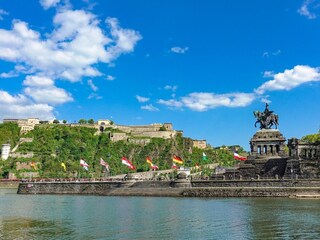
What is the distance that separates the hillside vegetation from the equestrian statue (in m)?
62.2

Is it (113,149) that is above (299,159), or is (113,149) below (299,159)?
above

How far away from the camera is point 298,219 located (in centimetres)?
2938

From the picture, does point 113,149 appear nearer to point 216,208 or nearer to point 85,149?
point 85,149

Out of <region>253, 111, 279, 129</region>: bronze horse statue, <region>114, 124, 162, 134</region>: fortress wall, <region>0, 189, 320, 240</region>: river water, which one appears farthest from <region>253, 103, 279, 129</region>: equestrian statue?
<region>114, 124, 162, 134</region>: fortress wall

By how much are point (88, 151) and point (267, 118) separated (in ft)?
275

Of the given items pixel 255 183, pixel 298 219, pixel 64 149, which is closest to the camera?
pixel 298 219

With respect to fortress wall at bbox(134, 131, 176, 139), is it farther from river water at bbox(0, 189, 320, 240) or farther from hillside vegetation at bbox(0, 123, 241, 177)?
river water at bbox(0, 189, 320, 240)

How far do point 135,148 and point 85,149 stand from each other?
16401mm

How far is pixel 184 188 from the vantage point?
2179 inches

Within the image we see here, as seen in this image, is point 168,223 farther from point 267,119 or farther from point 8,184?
point 8,184

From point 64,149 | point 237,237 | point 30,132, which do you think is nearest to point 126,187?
point 237,237

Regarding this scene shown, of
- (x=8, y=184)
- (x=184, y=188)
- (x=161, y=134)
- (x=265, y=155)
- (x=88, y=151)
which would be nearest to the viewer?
(x=184, y=188)

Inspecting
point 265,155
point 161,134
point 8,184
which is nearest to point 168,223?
point 265,155

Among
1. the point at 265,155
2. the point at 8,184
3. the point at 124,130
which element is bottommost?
the point at 8,184
